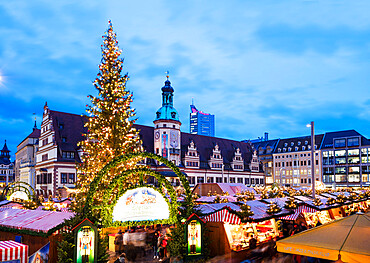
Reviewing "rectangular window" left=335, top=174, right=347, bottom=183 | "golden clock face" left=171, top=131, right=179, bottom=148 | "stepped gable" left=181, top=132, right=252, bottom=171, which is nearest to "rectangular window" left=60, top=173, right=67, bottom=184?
"golden clock face" left=171, top=131, right=179, bottom=148

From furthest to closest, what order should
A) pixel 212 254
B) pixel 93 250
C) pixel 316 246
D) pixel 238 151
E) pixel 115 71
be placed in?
pixel 238 151 < pixel 115 71 < pixel 212 254 < pixel 93 250 < pixel 316 246

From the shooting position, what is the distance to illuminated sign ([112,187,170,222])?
1252cm

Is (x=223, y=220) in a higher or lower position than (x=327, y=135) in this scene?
lower

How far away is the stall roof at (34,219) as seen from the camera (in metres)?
12.8

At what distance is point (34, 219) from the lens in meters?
14.1

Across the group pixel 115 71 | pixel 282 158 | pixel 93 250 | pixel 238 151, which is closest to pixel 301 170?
pixel 282 158

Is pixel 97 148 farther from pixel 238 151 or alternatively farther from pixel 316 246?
pixel 238 151

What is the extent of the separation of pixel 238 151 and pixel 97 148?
63.9m

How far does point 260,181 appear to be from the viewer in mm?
90812

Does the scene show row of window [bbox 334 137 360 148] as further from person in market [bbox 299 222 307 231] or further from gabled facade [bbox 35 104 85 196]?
person in market [bbox 299 222 307 231]

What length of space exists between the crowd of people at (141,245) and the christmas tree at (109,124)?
403 cm

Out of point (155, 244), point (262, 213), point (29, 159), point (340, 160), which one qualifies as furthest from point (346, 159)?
point (155, 244)

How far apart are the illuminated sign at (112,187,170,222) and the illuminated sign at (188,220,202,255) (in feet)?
4.25

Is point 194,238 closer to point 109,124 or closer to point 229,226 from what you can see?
point 229,226
